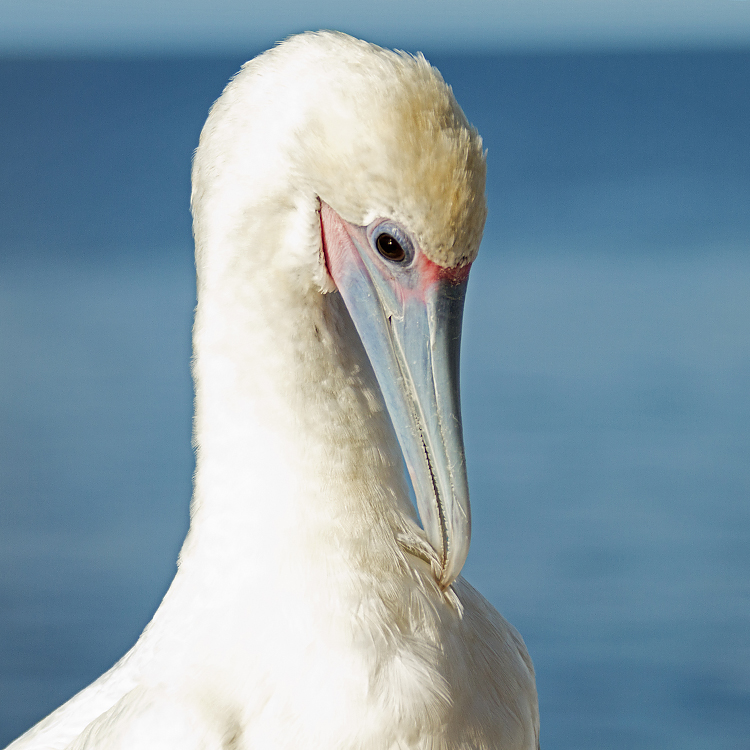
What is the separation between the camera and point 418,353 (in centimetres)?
138

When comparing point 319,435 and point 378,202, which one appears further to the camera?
point 319,435

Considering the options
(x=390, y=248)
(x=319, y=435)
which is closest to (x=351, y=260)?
(x=390, y=248)

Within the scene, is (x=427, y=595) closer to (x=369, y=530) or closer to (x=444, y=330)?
(x=369, y=530)

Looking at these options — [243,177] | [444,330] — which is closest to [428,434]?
[444,330]

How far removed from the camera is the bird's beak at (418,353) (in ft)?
4.49

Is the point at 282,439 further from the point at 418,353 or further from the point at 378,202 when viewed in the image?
the point at 378,202

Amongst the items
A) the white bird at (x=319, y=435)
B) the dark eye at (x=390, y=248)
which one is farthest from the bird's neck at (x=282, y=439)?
the dark eye at (x=390, y=248)

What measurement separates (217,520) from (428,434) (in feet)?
1.06

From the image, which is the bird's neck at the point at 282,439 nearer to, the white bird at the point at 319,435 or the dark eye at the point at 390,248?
the white bird at the point at 319,435

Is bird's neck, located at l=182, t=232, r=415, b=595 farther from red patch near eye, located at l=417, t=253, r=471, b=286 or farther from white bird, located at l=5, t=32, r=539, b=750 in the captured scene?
red patch near eye, located at l=417, t=253, r=471, b=286

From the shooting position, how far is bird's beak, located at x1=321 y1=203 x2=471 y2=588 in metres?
1.37

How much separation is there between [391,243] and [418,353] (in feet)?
0.47

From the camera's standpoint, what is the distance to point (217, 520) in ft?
4.90

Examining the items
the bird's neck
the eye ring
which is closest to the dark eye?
the eye ring
